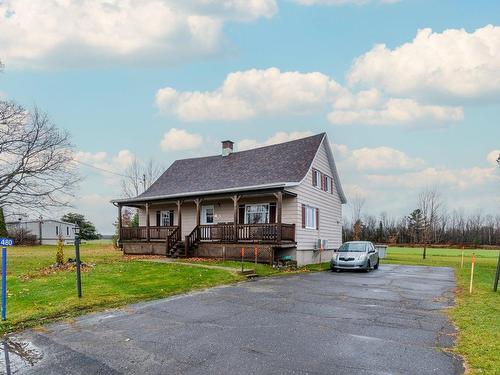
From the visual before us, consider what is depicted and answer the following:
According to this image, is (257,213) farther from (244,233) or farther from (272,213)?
(244,233)

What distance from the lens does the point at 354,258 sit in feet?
63.5

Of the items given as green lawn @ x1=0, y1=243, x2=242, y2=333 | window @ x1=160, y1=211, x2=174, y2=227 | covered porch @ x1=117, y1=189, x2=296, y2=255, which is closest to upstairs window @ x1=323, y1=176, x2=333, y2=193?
covered porch @ x1=117, y1=189, x2=296, y2=255

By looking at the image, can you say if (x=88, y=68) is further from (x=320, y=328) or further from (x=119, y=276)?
(x=320, y=328)

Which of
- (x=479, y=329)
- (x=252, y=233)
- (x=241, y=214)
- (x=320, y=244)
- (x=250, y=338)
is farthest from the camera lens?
(x=320, y=244)

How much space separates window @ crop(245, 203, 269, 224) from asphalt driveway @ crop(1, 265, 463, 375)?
11.5m

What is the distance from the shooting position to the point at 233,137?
3020 cm

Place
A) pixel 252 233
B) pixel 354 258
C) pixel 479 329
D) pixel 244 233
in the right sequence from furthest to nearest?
pixel 244 233 < pixel 252 233 < pixel 354 258 < pixel 479 329

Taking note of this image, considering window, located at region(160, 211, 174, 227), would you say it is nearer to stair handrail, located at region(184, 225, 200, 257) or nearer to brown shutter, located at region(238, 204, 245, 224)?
stair handrail, located at region(184, 225, 200, 257)

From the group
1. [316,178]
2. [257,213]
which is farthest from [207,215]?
[316,178]

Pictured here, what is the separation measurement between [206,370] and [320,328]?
9.77 feet

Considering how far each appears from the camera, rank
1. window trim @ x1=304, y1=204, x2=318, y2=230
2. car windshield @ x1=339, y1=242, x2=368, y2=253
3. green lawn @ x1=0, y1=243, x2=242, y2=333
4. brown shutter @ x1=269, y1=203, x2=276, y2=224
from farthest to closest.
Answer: window trim @ x1=304, y1=204, x2=318, y2=230 → brown shutter @ x1=269, y1=203, x2=276, y2=224 → car windshield @ x1=339, y1=242, x2=368, y2=253 → green lawn @ x1=0, y1=243, x2=242, y2=333

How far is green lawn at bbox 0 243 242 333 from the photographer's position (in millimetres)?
9055

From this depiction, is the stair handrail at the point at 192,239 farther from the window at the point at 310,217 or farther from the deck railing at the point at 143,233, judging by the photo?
the window at the point at 310,217

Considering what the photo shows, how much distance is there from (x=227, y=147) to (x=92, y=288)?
755 inches
